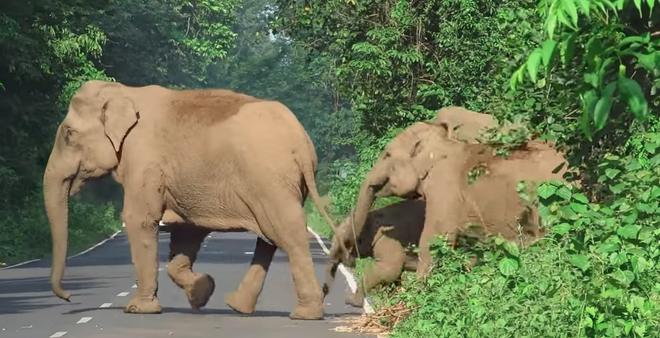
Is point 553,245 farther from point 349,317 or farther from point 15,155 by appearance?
point 15,155

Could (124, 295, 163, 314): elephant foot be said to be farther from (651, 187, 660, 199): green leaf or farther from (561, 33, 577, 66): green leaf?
(561, 33, 577, 66): green leaf

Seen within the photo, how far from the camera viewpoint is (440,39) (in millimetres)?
28609

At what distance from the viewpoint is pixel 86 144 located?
2303 cm

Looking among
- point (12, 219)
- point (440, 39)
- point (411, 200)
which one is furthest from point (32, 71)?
point (411, 200)

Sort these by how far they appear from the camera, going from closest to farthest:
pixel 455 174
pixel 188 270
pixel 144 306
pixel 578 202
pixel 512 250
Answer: pixel 578 202, pixel 512 250, pixel 455 174, pixel 144 306, pixel 188 270

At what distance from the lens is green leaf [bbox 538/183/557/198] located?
40.0ft

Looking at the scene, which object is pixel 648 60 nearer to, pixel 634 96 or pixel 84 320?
pixel 634 96

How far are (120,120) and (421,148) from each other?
4.55 metres

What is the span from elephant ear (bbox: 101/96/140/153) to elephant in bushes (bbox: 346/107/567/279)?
3.56 meters

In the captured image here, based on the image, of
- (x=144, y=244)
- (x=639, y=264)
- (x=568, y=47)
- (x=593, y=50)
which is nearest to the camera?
(x=568, y=47)

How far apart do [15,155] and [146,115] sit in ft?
71.5

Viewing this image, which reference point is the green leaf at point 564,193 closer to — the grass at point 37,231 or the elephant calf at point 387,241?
the elephant calf at point 387,241

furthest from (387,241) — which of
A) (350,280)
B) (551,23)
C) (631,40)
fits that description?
(551,23)

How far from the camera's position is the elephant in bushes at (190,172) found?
72.5 feet
